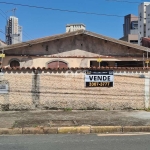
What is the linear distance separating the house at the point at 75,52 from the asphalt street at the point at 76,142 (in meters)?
8.95

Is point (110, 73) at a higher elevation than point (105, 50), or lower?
lower

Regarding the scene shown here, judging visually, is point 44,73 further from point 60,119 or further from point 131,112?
point 131,112

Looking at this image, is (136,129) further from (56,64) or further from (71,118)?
(56,64)

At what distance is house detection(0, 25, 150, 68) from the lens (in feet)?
53.3

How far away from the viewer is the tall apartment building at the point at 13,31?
33750 mm

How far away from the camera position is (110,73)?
11938mm

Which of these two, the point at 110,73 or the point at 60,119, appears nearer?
the point at 60,119

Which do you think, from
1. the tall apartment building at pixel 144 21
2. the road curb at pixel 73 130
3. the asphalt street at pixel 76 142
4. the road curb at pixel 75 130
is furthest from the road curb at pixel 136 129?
the tall apartment building at pixel 144 21

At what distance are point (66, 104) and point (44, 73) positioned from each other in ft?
5.34

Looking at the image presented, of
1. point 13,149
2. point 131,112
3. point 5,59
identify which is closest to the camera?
point 13,149

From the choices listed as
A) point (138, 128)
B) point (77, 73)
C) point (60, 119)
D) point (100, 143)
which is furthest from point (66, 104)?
point (100, 143)

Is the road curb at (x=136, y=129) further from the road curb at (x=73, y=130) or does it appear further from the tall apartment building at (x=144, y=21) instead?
the tall apartment building at (x=144, y=21)

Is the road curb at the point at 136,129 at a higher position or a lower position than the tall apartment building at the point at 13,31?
lower

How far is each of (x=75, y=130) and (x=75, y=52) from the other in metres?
8.86
